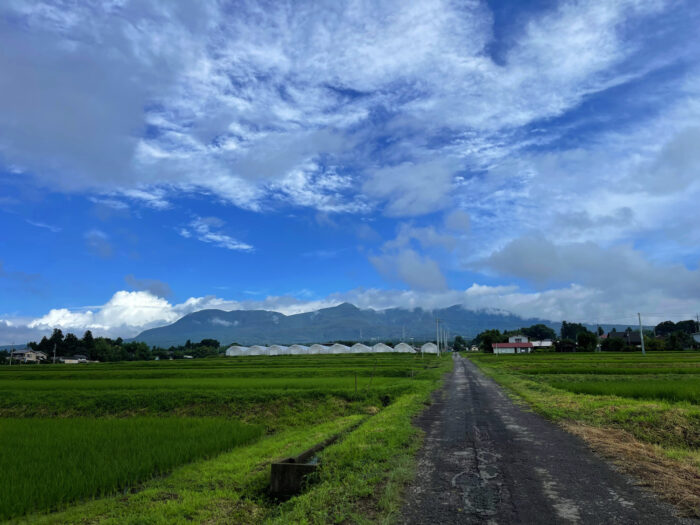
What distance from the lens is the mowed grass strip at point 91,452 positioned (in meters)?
9.12

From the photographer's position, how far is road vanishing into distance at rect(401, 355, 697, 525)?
6.22 metres

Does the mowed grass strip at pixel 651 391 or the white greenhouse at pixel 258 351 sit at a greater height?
the mowed grass strip at pixel 651 391

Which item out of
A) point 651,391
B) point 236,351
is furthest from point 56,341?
point 651,391

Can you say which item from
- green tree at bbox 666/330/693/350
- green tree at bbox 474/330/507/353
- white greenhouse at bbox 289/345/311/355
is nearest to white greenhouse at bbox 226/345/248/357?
white greenhouse at bbox 289/345/311/355

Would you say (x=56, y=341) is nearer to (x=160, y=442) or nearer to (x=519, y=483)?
(x=160, y=442)

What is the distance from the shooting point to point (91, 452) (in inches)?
475

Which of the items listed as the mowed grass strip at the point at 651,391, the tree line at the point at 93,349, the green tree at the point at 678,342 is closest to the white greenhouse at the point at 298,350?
the tree line at the point at 93,349

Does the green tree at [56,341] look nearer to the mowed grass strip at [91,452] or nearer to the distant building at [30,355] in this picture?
the distant building at [30,355]

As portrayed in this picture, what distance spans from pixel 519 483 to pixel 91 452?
11405 millimetres

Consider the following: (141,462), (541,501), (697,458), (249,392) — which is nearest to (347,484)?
(541,501)

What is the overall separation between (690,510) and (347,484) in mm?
5337

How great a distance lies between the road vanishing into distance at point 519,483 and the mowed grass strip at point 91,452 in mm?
6935

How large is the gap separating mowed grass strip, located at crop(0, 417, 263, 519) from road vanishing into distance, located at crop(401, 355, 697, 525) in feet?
22.8

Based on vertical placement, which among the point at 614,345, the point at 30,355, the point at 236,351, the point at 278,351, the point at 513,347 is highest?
the point at 614,345
